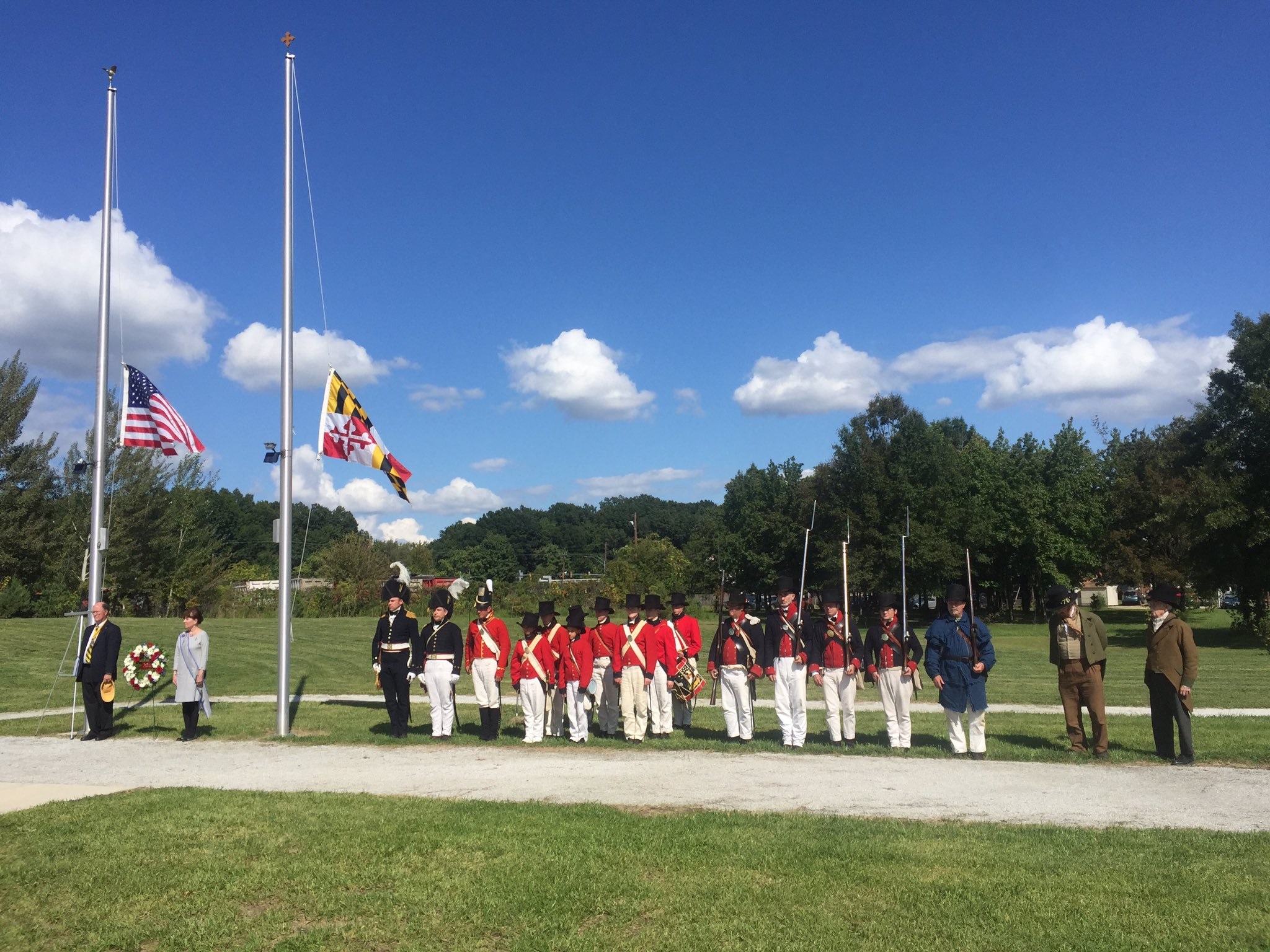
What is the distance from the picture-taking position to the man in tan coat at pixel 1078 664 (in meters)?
11.7

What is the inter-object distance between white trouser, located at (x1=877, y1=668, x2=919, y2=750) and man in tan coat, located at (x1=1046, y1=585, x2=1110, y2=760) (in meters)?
1.84

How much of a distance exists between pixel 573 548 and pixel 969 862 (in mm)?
147707

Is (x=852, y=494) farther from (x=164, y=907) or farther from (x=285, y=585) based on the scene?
(x=164, y=907)

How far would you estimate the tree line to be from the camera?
136ft

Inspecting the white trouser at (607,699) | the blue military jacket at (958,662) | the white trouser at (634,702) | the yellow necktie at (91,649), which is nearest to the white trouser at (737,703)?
the white trouser at (634,702)

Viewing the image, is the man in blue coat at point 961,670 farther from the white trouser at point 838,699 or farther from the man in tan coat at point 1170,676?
the man in tan coat at point 1170,676

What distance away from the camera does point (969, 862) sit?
670 centimetres

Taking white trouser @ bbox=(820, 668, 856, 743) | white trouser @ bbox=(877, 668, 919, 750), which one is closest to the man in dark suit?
white trouser @ bbox=(820, 668, 856, 743)

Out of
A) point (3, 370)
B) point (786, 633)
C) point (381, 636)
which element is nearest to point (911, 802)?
point (786, 633)

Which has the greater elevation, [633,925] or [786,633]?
[786,633]

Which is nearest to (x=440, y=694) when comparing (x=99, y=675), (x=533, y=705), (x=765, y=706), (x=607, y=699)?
(x=533, y=705)

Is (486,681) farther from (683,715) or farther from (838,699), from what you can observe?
(838,699)

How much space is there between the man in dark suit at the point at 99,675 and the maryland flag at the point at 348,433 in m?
4.05

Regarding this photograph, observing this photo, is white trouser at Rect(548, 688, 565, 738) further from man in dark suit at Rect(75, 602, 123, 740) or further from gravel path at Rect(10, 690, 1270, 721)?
man in dark suit at Rect(75, 602, 123, 740)
